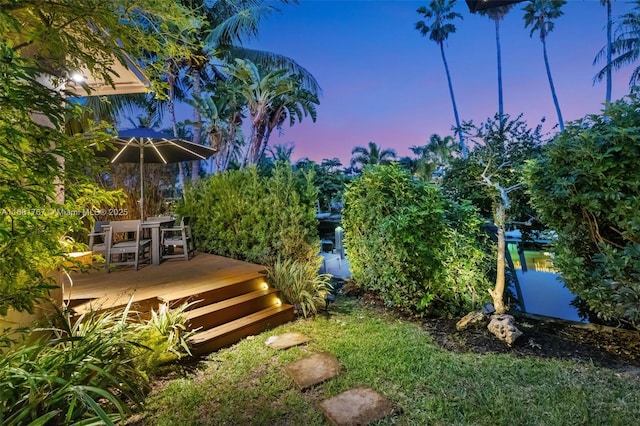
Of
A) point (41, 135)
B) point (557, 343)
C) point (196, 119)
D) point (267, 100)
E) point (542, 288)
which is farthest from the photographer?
point (196, 119)

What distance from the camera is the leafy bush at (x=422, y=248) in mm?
4266

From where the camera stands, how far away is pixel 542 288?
5.29 metres

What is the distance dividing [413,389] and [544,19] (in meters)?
33.3

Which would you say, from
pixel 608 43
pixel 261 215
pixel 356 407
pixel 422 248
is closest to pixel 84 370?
pixel 356 407

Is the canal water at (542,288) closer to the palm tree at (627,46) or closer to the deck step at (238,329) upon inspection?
the deck step at (238,329)

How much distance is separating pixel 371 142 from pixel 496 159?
16.2m

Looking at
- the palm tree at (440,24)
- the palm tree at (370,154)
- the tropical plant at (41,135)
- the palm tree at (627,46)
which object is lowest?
the tropical plant at (41,135)

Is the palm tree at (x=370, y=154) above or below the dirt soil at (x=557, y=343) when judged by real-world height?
above

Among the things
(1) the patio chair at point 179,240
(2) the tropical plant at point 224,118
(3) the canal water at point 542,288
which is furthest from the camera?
(2) the tropical plant at point 224,118

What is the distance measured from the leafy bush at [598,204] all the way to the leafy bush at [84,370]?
14.4 feet

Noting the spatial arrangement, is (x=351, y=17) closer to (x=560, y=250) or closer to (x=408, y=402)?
(x=560, y=250)

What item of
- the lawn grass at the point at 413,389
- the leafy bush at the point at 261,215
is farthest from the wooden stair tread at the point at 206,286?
the lawn grass at the point at 413,389

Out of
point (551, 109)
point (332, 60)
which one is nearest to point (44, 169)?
point (332, 60)

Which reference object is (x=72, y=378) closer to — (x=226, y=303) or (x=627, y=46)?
(x=226, y=303)
